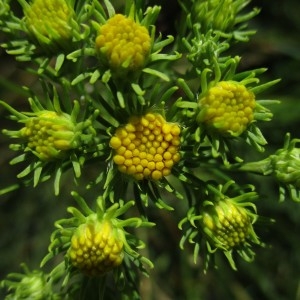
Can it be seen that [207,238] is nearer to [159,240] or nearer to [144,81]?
[144,81]

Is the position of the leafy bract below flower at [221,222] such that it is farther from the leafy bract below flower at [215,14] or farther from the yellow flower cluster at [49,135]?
the leafy bract below flower at [215,14]

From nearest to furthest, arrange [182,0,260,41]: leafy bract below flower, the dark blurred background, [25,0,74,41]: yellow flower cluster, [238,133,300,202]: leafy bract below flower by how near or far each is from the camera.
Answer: [25,0,74,41]: yellow flower cluster < [238,133,300,202]: leafy bract below flower < [182,0,260,41]: leafy bract below flower < the dark blurred background

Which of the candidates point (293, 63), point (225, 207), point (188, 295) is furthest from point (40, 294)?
point (293, 63)

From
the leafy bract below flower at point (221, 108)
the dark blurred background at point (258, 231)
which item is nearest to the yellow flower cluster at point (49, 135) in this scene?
the leafy bract below flower at point (221, 108)

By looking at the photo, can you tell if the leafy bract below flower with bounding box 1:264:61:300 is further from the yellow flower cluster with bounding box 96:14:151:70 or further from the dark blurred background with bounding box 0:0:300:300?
the dark blurred background with bounding box 0:0:300:300

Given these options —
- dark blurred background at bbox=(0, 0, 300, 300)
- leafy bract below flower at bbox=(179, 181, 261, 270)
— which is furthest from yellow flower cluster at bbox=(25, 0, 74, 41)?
dark blurred background at bbox=(0, 0, 300, 300)

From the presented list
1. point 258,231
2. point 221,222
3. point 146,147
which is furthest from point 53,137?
point 258,231
